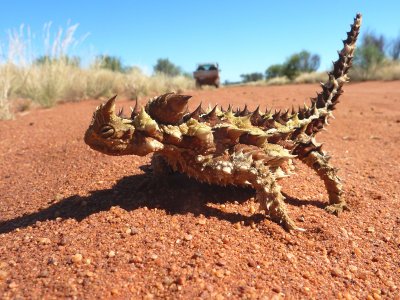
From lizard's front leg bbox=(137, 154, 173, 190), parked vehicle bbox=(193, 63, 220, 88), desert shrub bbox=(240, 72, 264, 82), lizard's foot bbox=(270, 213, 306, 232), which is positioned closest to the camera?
lizard's foot bbox=(270, 213, 306, 232)

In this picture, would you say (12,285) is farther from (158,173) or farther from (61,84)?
(61,84)

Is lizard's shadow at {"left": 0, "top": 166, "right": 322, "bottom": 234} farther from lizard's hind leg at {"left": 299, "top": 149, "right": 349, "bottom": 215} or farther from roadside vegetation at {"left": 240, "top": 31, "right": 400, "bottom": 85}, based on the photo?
roadside vegetation at {"left": 240, "top": 31, "right": 400, "bottom": 85}

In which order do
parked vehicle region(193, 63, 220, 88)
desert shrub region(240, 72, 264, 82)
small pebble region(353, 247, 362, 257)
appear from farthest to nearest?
desert shrub region(240, 72, 264, 82), parked vehicle region(193, 63, 220, 88), small pebble region(353, 247, 362, 257)

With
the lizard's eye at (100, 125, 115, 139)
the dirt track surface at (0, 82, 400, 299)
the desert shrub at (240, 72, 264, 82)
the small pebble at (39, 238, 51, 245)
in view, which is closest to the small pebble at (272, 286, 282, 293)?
the dirt track surface at (0, 82, 400, 299)

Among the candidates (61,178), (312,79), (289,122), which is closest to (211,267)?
(289,122)

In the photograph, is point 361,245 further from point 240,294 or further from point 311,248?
point 240,294

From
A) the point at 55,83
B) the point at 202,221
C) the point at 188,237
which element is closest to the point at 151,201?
the point at 202,221

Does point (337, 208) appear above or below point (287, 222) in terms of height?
below
